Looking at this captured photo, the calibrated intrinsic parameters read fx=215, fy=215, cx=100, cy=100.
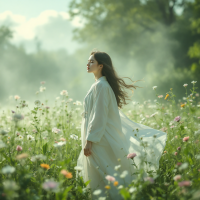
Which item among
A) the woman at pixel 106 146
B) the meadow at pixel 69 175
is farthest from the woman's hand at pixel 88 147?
→ the meadow at pixel 69 175

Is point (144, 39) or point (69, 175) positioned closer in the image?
point (69, 175)

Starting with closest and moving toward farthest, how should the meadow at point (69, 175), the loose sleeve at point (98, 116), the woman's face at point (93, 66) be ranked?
the meadow at point (69, 175)
the loose sleeve at point (98, 116)
the woman's face at point (93, 66)

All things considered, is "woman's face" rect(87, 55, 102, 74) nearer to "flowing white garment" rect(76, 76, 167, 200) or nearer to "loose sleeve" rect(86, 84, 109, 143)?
"flowing white garment" rect(76, 76, 167, 200)

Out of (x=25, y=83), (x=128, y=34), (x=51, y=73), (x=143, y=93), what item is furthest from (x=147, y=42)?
(x=51, y=73)

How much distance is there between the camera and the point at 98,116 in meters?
2.19

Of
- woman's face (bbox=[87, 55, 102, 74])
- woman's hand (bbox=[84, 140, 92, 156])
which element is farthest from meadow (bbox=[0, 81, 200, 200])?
woman's face (bbox=[87, 55, 102, 74])

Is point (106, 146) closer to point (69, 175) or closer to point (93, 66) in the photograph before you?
point (69, 175)

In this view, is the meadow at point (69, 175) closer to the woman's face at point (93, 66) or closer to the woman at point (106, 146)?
the woman at point (106, 146)

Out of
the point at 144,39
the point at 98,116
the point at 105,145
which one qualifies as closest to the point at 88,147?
the point at 105,145

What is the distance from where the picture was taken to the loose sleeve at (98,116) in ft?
7.04

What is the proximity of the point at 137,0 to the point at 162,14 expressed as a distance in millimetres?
2062

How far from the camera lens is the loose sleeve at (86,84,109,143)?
2.14 m

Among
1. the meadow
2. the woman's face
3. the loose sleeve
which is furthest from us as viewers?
the woman's face

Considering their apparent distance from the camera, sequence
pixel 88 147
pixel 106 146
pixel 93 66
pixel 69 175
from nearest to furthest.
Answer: pixel 69 175 → pixel 88 147 → pixel 106 146 → pixel 93 66
